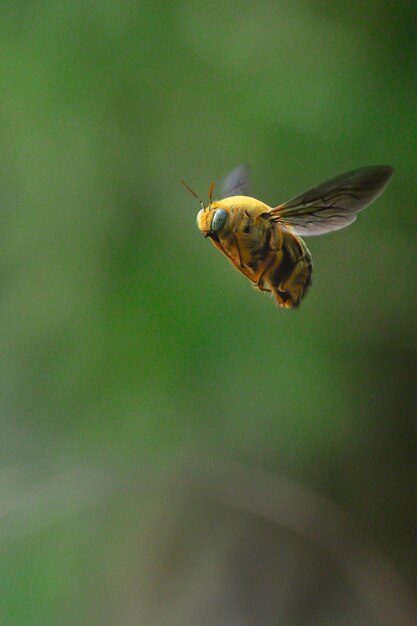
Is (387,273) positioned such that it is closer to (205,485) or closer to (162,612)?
(205,485)

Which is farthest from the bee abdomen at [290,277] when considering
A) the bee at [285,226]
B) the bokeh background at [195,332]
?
the bokeh background at [195,332]

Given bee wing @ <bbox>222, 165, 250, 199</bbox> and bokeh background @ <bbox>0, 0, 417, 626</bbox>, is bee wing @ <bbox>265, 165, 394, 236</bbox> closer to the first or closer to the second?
bee wing @ <bbox>222, 165, 250, 199</bbox>

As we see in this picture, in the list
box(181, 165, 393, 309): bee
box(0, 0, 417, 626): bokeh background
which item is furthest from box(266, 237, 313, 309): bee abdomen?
box(0, 0, 417, 626): bokeh background

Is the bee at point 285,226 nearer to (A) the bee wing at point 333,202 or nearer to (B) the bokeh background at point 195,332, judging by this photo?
(A) the bee wing at point 333,202

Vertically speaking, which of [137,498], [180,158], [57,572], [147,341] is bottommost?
[57,572]

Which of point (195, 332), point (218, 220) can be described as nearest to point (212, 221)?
point (218, 220)

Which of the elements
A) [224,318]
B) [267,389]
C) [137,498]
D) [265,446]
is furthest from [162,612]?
[224,318]
